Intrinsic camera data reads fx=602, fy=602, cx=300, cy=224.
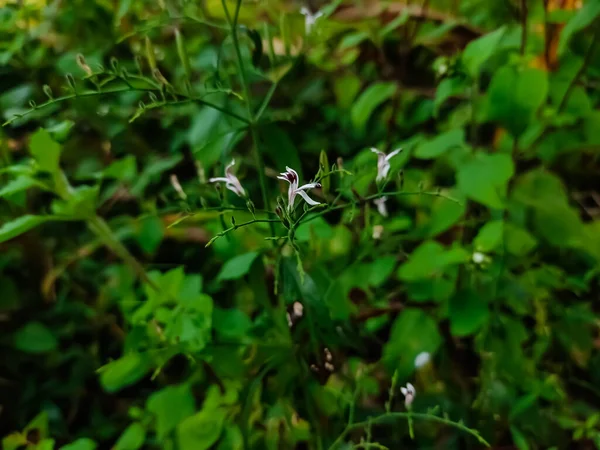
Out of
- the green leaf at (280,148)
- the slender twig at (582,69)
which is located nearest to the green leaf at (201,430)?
the green leaf at (280,148)

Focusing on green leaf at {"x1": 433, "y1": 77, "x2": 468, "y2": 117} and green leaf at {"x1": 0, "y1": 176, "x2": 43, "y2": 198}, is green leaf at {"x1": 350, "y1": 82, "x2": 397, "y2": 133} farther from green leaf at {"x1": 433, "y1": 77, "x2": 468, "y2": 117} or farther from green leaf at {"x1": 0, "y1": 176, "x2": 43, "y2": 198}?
green leaf at {"x1": 0, "y1": 176, "x2": 43, "y2": 198}

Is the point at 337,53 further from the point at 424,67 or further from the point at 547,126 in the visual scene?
the point at 547,126

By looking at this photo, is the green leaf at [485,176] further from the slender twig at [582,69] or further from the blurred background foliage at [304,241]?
the slender twig at [582,69]

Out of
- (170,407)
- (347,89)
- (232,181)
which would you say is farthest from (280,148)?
(347,89)

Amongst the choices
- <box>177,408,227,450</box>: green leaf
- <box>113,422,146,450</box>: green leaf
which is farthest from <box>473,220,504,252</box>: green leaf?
<box>113,422,146,450</box>: green leaf

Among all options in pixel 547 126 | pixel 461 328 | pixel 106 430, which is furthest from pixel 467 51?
pixel 106 430

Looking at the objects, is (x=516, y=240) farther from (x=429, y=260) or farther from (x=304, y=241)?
(x=304, y=241)
